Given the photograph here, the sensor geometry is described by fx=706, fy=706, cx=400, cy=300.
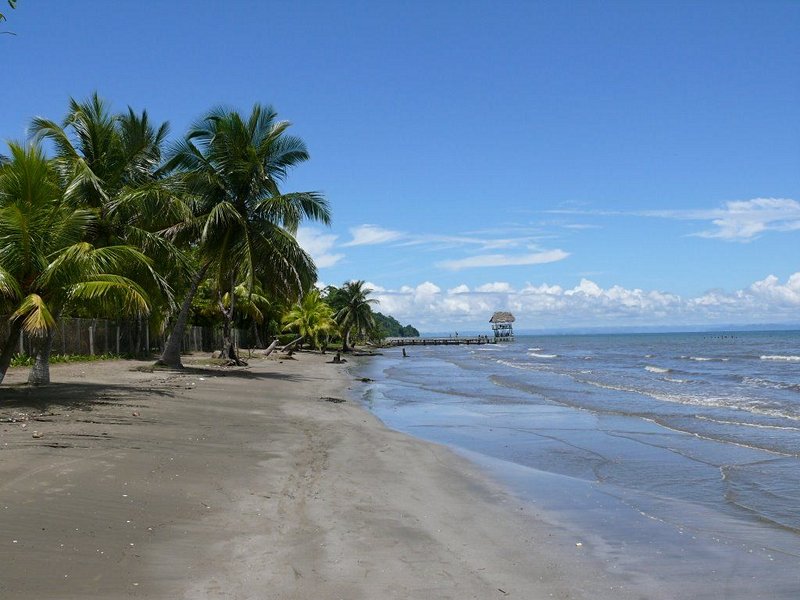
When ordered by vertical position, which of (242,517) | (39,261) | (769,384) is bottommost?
(769,384)

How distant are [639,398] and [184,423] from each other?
16.9 meters

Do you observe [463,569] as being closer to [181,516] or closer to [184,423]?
[181,516]

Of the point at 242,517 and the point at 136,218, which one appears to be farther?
the point at 136,218

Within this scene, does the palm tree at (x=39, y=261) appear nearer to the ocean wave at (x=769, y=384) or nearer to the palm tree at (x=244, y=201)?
the palm tree at (x=244, y=201)

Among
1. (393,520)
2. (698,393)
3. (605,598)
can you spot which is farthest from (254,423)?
(698,393)

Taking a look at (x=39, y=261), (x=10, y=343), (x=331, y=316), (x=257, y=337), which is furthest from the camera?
(x=331, y=316)

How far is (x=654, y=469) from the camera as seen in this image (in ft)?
36.0

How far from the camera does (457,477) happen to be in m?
9.81

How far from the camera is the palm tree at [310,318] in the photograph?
54.9m

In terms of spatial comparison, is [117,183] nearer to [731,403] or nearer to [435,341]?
[731,403]

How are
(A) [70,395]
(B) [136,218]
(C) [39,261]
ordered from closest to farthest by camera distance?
(C) [39,261] → (A) [70,395] → (B) [136,218]

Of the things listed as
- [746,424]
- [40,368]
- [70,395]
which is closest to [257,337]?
[40,368]

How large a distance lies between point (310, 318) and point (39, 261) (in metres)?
44.0

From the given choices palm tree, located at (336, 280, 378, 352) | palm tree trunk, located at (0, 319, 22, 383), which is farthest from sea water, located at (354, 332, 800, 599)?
palm tree, located at (336, 280, 378, 352)
